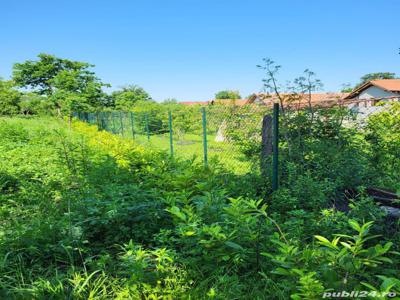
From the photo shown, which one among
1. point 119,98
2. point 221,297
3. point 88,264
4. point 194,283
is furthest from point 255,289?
point 119,98

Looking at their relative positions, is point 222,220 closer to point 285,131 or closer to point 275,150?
point 275,150

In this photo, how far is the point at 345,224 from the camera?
218 centimetres

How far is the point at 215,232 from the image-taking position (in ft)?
5.69

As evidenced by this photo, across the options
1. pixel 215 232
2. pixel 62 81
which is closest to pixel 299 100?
pixel 215 232

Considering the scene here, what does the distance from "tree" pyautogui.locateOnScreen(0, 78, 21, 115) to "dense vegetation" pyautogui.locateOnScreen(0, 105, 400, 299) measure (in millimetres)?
30399

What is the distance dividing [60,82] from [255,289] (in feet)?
64.9

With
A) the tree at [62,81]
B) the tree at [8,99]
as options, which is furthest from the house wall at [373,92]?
the tree at [8,99]

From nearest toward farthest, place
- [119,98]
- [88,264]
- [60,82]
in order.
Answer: [88,264] < [60,82] < [119,98]

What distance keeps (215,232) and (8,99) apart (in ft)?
114

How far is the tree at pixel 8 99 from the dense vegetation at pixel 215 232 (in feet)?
99.7

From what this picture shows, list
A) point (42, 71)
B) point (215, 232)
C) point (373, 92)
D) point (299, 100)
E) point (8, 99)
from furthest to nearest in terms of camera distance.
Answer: point (8, 99)
point (373, 92)
point (42, 71)
point (299, 100)
point (215, 232)

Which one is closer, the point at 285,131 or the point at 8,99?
the point at 285,131

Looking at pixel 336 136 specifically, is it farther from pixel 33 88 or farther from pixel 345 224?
pixel 33 88

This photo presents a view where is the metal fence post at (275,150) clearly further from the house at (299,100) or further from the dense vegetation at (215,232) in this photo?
the house at (299,100)
